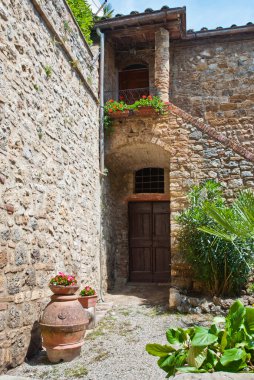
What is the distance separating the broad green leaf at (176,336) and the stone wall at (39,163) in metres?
2.12

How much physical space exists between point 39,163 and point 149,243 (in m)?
5.30

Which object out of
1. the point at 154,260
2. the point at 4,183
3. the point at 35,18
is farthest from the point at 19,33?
the point at 154,260

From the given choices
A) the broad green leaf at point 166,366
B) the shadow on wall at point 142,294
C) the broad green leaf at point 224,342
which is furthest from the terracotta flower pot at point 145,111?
the broad green leaf at point 166,366

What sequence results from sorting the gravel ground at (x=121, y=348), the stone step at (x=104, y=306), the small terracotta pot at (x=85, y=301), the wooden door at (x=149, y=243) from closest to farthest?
the gravel ground at (x=121, y=348) → the small terracotta pot at (x=85, y=301) → the stone step at (x=104, y=306) → the wooden door at (x=149, y=243)

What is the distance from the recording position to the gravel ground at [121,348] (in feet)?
12.0

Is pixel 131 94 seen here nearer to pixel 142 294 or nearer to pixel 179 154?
pixel 179 154

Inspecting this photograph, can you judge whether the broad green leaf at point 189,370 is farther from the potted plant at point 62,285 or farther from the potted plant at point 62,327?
the potted plant at point 62,285

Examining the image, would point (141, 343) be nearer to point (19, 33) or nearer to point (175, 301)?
point (175, 301)

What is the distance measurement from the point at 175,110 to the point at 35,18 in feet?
12.4

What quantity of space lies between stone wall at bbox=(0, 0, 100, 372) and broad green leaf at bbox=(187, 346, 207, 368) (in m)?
2.37

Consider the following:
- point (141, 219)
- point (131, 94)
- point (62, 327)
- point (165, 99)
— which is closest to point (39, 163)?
point (62, 327)

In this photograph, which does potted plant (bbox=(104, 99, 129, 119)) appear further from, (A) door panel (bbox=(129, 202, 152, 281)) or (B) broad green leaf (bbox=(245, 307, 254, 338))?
(B) broad green leaf (bbox=(245, 307, 254, 338))

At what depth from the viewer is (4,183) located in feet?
12.3

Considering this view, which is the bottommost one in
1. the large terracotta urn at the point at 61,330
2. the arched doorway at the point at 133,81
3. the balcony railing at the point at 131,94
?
the large terracotta urn at the point at 61,330
